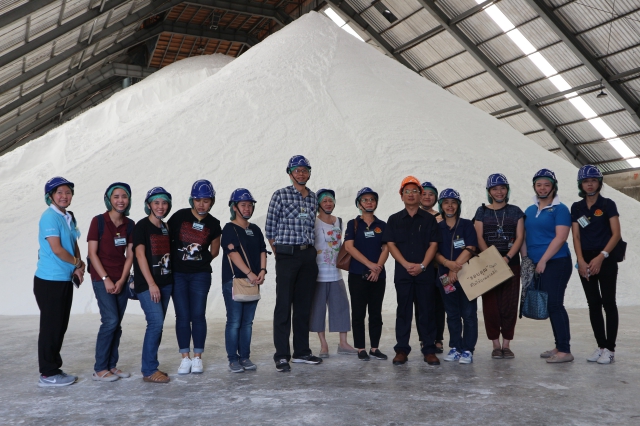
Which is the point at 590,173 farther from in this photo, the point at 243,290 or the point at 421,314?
the point at 243,290

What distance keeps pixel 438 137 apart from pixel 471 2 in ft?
34.8

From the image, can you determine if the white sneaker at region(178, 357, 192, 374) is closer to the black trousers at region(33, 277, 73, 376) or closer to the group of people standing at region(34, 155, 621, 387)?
the group of people standing at region(34, 155, 621, 387)

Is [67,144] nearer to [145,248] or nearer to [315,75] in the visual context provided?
[315,75]

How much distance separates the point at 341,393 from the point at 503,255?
1950 mm

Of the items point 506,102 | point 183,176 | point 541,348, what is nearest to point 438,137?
point 183,176

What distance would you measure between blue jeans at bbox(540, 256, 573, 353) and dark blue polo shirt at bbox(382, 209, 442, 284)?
2.91ft

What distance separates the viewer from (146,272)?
4109 millimetres

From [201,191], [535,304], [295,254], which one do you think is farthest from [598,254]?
[201,191]

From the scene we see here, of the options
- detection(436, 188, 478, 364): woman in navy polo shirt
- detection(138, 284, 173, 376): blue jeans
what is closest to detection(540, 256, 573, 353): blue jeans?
detection(436, 188, 478, 364): woman in navy polo shirt

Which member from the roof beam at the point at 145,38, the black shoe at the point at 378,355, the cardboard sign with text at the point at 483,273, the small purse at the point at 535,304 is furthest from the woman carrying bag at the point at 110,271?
the roof beam at the point at 145,38

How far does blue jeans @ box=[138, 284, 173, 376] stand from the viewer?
161 inches

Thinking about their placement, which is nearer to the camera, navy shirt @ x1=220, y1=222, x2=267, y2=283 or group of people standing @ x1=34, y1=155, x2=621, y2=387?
group of people standing @ x1=34, y1=155, x2=621, y2=387

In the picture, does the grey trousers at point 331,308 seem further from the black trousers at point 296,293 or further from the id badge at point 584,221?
the id badge at point 584,221

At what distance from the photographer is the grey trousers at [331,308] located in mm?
5023
